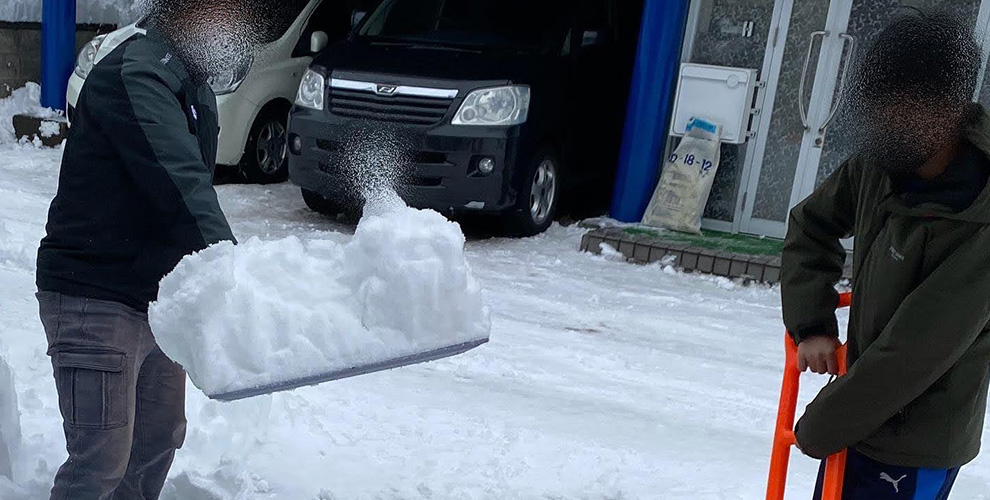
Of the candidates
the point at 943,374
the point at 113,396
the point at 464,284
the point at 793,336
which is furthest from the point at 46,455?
the point at 943,374

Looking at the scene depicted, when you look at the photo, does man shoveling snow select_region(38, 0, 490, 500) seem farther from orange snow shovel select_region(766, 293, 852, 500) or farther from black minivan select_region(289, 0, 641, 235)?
black minivan select_region(289, 0, 641, 235)

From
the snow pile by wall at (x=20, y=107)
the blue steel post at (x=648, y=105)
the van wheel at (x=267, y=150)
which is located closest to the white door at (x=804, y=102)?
the blue steel post at (x=648, y=105)

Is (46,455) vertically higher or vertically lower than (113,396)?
lower

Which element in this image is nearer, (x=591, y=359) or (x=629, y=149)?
(x=591, y=359)

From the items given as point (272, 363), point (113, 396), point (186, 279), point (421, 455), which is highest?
point (186, 279)

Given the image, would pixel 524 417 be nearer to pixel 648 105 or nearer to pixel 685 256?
pixel 685 256

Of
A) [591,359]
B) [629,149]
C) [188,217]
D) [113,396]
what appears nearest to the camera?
[188,217]

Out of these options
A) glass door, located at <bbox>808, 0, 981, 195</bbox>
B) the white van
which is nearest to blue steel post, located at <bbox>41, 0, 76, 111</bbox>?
the white van

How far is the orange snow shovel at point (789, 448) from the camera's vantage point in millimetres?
2410

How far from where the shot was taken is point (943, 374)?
7.40 feet

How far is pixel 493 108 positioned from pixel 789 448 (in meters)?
5.29

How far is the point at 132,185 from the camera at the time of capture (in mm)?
2520

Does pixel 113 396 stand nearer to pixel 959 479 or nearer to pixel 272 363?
pixel 272 363

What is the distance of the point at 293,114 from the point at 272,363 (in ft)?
19.5
